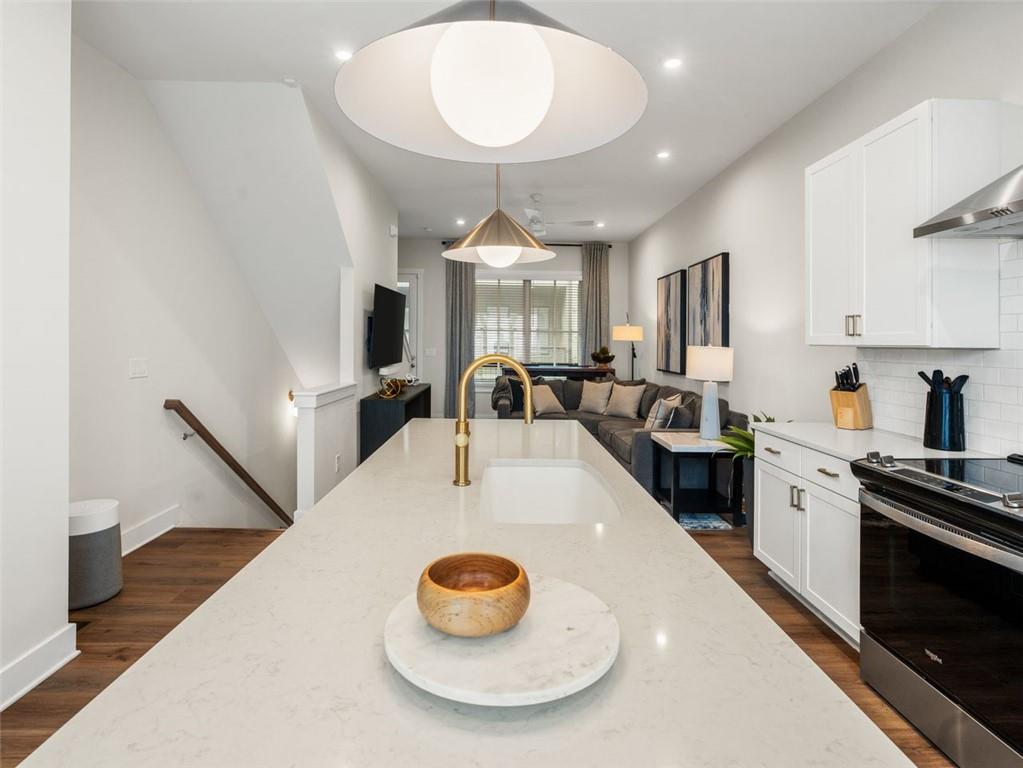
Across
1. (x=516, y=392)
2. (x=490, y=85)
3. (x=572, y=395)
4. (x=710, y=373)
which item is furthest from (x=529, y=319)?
(x=490, y=85)

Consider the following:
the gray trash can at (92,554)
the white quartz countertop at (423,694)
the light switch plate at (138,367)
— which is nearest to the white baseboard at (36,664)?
the gray trash can at (92,554)

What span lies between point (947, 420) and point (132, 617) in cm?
344

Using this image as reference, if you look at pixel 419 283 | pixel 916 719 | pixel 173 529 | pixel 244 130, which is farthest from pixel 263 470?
pixel 916 719

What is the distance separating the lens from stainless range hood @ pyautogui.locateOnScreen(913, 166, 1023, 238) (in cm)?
172

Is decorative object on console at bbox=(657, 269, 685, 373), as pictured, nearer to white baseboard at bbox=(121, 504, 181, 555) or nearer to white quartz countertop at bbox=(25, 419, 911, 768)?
white baseboard at bbox=(121, 504, 181, 555)

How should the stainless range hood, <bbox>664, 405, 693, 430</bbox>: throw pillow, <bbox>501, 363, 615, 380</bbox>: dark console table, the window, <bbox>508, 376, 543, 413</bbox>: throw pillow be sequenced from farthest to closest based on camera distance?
the window
<bbox>501, 363, 615, 380</bbox>: dark console table
<bbox>508, 376, 543, 413</bbox>: throw pillow
<bbox>664, 405, 693, 430</bbox>: throw pillow
the stainless range hood

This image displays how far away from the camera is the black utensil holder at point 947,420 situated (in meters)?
2.25

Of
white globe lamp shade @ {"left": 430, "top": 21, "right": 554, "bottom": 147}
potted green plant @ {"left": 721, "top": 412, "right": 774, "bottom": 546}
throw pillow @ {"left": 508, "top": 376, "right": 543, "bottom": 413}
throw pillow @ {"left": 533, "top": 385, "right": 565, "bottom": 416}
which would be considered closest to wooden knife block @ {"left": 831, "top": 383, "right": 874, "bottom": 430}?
potted green plant @ {"left": 721, "top": 412, "right": 774, "bottom": 546}

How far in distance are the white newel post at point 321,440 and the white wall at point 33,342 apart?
178 cm

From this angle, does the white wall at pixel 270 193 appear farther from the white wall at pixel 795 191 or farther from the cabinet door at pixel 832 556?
the cabinet door at pixel 832 556

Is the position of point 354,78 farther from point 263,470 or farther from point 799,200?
point 263,470

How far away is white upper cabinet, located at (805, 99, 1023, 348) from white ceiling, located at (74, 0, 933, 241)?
2.09 feet

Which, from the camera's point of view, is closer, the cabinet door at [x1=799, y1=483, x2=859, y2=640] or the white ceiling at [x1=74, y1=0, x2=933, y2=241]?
the cabinet door at [x1=799, y1=483, x2=859, y2=640]

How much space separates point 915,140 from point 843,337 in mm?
850
